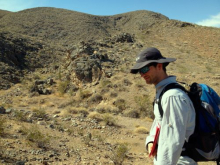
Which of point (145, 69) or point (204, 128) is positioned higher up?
point (145, 69)

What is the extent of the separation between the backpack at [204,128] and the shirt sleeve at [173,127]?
96 millimetres

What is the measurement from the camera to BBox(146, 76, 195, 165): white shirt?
1516 mm

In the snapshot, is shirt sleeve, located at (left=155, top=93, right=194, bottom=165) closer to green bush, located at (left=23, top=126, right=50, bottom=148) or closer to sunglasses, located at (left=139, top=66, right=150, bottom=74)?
sunglasses, located at (left=139, top=66, right=150, bottom=74)

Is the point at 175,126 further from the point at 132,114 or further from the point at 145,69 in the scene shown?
the point at 132,114

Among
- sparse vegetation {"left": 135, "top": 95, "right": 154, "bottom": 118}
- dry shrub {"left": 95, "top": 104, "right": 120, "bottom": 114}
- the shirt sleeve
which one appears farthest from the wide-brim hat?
dry shrub {"left": 95, "top": 104, "right": 120, "bottom": 114}

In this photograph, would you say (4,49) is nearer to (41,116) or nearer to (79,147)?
(41,116)

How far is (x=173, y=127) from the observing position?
1538mm

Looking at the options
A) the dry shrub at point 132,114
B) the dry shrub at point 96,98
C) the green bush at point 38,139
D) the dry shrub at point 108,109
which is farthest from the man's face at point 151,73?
the dry shrub at point 96,98

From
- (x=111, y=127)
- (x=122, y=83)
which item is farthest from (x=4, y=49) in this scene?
(x=111, y=127)

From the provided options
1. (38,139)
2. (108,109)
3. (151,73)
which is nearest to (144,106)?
(108,109)

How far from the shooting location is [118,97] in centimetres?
1223

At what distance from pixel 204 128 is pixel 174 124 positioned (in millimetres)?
230

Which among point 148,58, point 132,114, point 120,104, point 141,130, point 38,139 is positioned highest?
point 148,58

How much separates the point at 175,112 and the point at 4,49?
2681cm
